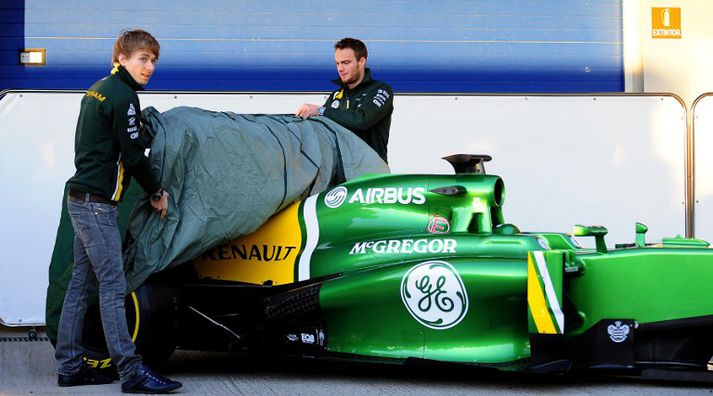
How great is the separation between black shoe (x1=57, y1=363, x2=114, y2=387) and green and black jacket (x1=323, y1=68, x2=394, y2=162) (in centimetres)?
203

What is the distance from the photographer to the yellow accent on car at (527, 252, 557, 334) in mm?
5383

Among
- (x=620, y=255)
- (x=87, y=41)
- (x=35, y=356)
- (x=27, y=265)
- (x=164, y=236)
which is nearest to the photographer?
(x=620, y=255)

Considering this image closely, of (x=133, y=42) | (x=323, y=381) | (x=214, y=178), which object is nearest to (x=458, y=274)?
(x=323, y=381)

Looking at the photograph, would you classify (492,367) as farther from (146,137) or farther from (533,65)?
(533,65)

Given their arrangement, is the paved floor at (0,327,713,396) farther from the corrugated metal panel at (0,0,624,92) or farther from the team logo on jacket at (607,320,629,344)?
the corrugated metal panel at (0,0,624,92)

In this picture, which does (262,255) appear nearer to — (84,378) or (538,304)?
(84,378)

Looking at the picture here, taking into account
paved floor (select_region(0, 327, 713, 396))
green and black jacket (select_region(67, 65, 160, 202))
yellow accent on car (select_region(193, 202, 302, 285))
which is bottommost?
paved floor (select_region(0, 327, 713, 396))

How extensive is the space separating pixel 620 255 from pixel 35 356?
3.61 m

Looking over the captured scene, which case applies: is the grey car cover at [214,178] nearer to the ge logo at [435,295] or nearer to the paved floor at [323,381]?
the paved floor at [323,381]

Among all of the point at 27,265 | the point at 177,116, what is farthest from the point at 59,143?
the point at 177,116

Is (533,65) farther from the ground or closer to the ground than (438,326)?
farther from the ground

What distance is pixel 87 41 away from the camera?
9.28m

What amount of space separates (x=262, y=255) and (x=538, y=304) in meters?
1.63

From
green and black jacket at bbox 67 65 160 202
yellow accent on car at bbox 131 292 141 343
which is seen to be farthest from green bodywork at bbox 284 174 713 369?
green and black jacket at bbox 67 65 160 202
